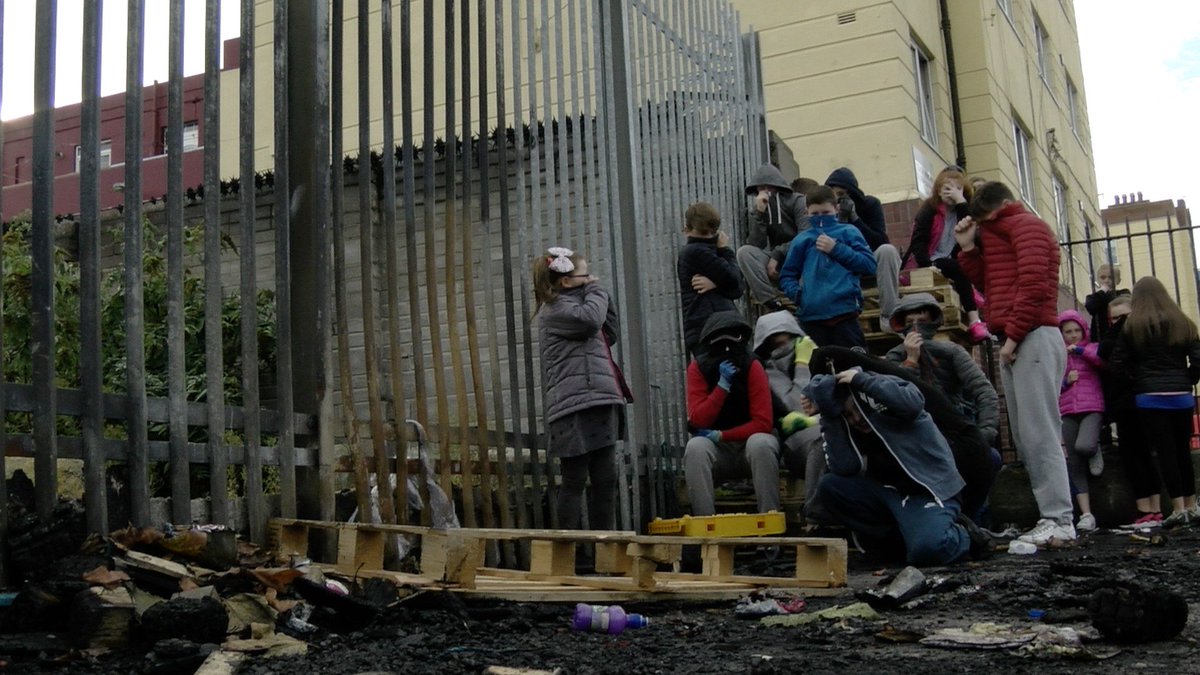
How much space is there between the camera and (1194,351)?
31.5ft

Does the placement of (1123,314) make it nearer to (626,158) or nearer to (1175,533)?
(1175,533)

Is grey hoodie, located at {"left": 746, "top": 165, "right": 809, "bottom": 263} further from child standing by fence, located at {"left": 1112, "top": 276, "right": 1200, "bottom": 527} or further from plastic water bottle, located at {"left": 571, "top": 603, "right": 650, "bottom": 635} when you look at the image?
plastic water bottle, located at {"left": 571, "top": 603, "right": 650, "bottom": 635}

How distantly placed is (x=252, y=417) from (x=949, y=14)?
14258 mm

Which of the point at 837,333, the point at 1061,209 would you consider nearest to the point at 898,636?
the point at 837,333

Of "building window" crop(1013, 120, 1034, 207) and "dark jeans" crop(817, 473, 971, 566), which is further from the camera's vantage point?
"building window" crop(1013, 120, 1034, 207)

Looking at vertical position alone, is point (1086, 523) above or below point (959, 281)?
below

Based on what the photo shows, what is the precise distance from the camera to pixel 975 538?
23.8 ft

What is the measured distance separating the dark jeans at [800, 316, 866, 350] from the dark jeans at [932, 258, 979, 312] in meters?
1.69

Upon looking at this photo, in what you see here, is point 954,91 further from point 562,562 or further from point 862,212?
point 562,562

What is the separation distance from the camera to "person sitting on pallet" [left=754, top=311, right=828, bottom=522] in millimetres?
8125

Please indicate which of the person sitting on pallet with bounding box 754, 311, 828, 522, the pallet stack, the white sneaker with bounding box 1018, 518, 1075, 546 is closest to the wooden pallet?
the person sitting on pallet with bounding box 754, 311, 828, 522

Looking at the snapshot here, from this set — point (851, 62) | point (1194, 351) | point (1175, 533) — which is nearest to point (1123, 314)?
point (1194, 351)

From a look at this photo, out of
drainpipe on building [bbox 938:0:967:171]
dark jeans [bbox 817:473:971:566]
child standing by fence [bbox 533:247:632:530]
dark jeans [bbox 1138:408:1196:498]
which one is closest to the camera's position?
child standing by fence [bbox 533:247:632:530]

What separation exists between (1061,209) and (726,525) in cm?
1816
